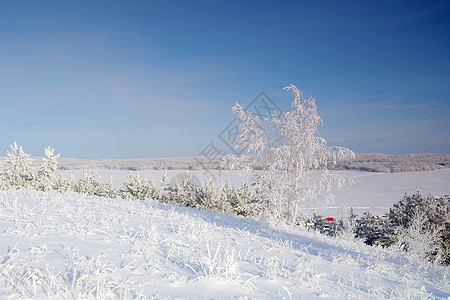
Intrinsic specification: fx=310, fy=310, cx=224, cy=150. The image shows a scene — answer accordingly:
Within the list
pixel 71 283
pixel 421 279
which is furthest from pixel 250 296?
pixel 421 279

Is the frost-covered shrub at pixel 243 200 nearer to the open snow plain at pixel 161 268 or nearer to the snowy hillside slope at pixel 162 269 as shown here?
the open snow plain at pixel 161 268

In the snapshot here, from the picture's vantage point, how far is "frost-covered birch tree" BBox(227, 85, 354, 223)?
652 inches

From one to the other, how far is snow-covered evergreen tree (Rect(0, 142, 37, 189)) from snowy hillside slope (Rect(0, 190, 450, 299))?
3153 centimetres

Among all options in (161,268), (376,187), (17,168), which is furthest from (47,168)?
(376,187)

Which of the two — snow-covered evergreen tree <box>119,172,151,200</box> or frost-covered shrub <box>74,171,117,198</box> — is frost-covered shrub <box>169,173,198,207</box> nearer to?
snow-covered evergreen tree <box>119,172,151,200</box>

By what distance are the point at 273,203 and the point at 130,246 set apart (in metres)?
13.5

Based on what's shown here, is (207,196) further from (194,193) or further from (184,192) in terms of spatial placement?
(184,192)

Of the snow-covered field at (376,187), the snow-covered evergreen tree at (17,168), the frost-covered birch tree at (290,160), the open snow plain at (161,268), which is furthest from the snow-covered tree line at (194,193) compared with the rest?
the open snow plain at (161,268)

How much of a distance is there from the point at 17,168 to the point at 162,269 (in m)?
36.4

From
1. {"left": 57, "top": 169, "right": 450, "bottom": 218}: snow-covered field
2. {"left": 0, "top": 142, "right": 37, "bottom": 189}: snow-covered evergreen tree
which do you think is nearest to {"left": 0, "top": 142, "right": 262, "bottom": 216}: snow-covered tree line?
{"left": 0, "top": 142, "right": 37, "bottom": 189}: snow-covered evergreen tree

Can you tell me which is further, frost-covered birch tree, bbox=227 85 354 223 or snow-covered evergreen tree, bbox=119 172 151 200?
snow-covered evergreen tree, bbox=119 172 151 200

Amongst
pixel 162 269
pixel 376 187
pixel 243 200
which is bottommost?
pixel 376 187

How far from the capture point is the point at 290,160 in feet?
55.5

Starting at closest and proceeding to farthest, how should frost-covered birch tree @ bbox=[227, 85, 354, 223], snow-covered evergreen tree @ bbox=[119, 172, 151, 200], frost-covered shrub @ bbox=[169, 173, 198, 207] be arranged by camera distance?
frost-covered birch tree @ bbox=[227, 85, 354, 223], frost-covered shrub @ bbox=[169, 173, 198, 207], snow-covered evergreen tree @ bbox=[119, 172, 151, 200]
